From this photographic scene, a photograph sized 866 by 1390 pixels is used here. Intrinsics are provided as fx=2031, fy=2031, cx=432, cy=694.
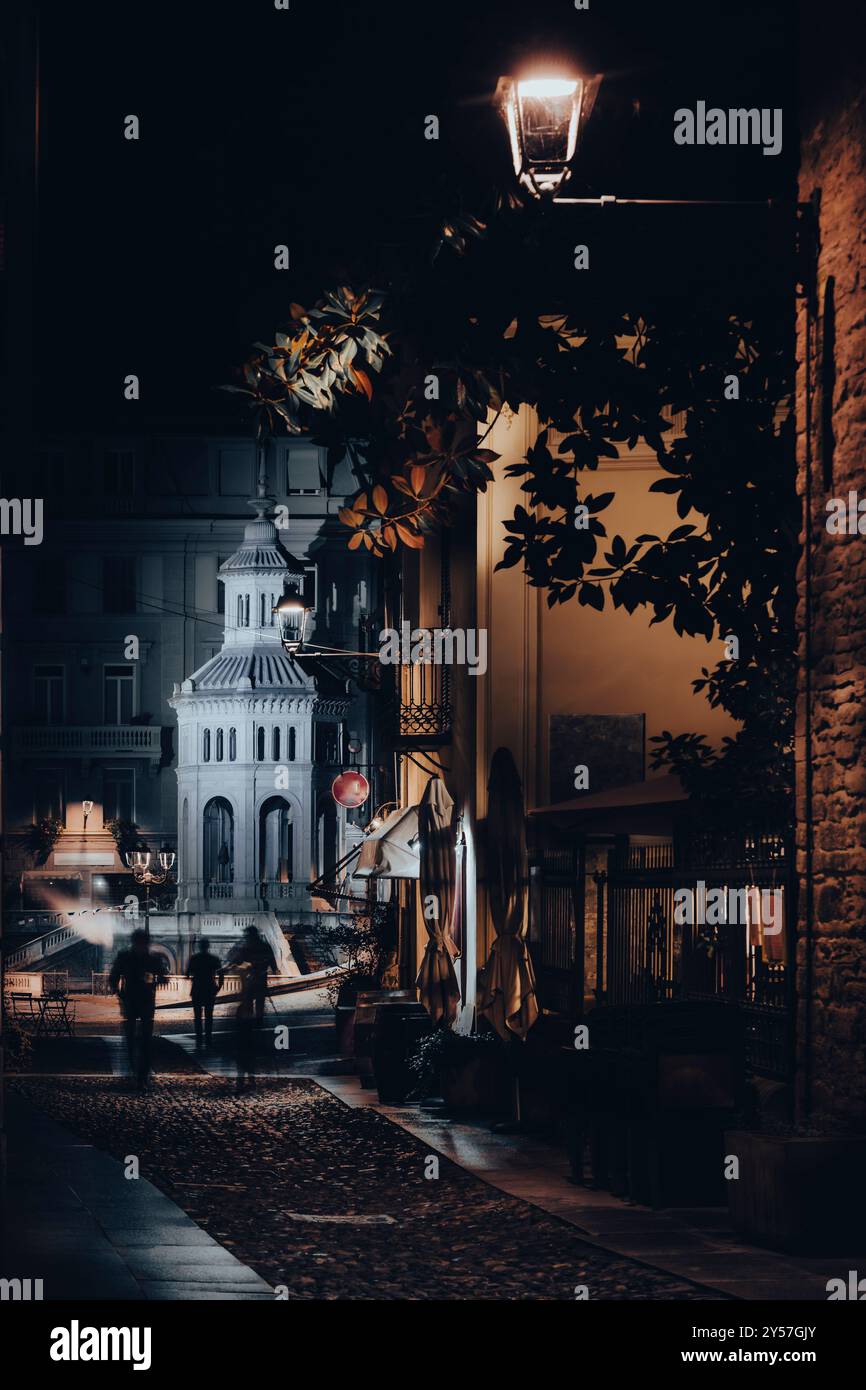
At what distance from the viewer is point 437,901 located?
61.6 ft

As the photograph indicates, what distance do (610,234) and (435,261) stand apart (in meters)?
1.01

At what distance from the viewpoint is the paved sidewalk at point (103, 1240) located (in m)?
8.91

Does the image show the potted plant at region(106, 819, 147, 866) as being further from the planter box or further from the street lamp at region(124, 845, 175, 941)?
the planter box

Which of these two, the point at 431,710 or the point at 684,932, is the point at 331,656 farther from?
the point at 684,932

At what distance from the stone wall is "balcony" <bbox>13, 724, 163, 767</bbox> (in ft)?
221

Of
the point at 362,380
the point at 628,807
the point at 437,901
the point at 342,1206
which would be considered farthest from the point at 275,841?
the point at 362,380

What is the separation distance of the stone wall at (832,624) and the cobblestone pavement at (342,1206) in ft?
5.63

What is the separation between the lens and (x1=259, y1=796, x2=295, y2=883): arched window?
78250mm

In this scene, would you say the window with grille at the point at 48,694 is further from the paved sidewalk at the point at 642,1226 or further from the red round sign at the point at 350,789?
the paved sidewalk at the point at 642,1226

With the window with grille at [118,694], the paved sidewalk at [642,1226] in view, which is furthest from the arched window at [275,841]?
the paved sidewalk at [642,1226]

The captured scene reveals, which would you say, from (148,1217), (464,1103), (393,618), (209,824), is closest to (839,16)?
(148,1217)
